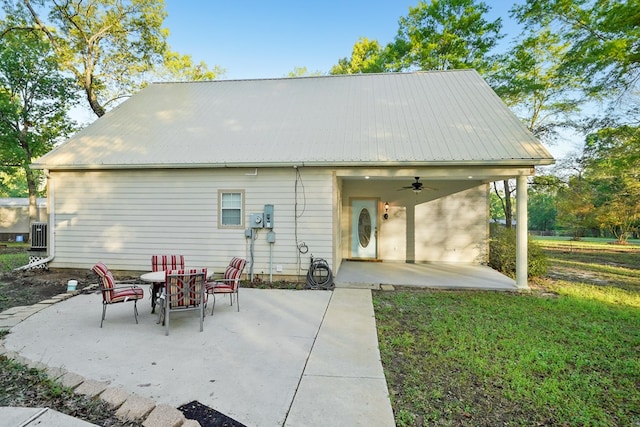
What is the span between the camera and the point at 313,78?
37.1 feet

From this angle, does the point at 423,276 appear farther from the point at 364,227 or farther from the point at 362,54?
the point at 362,54

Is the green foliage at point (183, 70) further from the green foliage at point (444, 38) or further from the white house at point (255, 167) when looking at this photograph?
the green foliage at point (444, 38)

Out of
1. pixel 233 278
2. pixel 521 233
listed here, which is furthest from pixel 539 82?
pixel 233 278

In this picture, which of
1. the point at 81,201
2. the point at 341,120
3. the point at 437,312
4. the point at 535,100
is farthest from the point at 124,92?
the point at 535,100

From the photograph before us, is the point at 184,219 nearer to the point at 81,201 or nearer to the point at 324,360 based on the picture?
the point at 81,201

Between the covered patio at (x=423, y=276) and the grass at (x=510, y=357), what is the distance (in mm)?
607

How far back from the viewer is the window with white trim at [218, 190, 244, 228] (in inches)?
308

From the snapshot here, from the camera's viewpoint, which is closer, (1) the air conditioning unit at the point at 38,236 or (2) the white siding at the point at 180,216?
(2) the white siding at the point at 180,216

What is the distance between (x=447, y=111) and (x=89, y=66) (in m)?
15.2

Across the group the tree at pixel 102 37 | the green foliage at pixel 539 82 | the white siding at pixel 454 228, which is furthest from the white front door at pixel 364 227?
the tree at pixel 102 37

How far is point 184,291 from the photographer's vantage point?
178 inches

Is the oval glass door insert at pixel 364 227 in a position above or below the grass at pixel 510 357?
above

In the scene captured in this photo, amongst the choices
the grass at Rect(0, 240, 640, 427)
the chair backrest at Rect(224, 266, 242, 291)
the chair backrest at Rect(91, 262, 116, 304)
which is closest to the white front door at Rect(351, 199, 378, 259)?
the grass at Rect(0, 240, 640, 427)

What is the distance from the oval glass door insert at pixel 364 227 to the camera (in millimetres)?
10641
